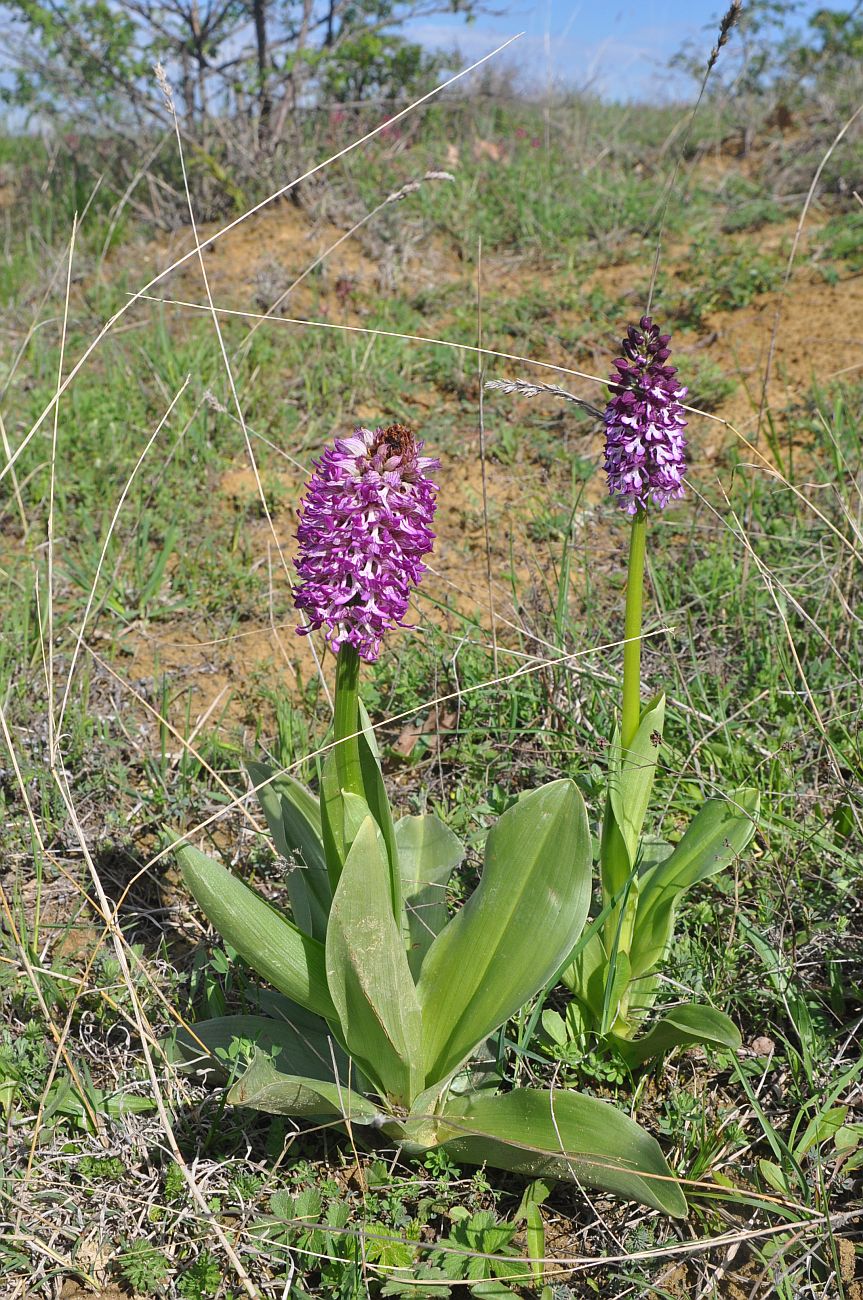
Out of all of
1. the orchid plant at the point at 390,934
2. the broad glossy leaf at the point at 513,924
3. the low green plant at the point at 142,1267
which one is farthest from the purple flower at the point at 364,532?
the low green plant at the point at 142,1267

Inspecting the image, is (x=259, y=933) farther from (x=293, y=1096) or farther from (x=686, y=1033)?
(x=686, y=1033)

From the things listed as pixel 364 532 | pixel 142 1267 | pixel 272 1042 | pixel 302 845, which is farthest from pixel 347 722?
pixel 142 1267

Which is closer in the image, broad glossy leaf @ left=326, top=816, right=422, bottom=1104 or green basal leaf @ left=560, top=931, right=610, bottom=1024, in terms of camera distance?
broad glossy leaf @ left=326, top=816, right=422, bottom=1104

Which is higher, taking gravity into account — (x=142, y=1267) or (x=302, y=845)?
(x=302, y=845)

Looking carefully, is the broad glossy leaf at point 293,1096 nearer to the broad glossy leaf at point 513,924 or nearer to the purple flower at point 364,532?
the broad glossy leaf at point 513,924

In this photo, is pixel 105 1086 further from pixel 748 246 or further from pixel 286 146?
pixel 286 146

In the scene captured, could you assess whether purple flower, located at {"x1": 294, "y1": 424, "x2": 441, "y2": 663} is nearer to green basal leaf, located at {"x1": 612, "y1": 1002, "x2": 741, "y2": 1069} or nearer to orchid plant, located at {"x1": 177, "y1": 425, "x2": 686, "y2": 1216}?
orchid plant, located at {"x1": 177, "y1": 425, "x2": 686, "y2": 1216}

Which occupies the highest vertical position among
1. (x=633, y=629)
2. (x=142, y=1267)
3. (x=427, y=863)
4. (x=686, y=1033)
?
(x=633, y=629)

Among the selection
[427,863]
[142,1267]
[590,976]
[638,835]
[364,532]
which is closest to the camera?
[364,532]

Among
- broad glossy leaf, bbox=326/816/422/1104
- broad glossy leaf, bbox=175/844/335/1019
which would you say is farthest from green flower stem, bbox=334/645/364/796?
broad glossy leaf, bbox=175/844/335/1019
